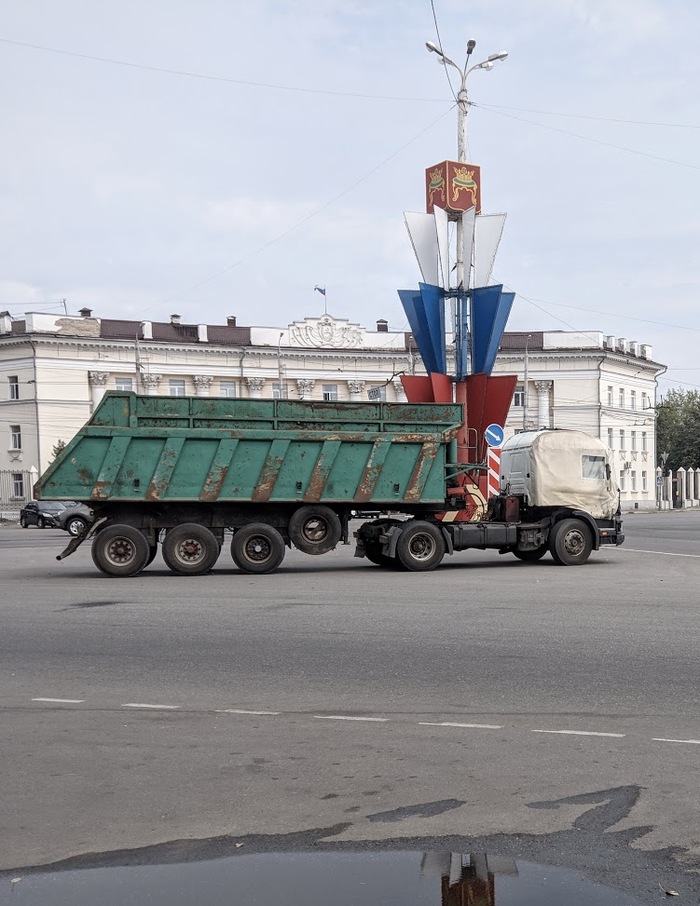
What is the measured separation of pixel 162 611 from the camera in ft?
41.9

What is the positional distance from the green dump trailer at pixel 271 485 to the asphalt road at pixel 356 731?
15.0 feet

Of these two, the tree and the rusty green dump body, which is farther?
the tree

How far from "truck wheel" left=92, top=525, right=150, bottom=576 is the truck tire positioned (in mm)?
428

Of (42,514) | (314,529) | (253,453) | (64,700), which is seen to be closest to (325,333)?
(42,514)

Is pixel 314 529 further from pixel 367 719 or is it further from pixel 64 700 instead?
pixel 367 719

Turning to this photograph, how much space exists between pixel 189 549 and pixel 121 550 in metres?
1.17

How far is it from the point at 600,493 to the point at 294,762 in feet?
52.2

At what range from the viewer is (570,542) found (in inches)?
799

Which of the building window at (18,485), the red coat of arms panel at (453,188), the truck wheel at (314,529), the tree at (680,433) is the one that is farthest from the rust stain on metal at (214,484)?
the tree at (680,433)

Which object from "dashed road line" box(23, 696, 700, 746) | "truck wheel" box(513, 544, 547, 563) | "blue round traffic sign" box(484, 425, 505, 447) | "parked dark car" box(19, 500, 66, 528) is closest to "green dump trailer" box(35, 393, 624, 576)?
"truck wheel" box(513, 544, 547, 563)

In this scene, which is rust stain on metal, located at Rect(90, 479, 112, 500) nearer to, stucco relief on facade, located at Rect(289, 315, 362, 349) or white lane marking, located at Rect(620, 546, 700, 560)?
white lane marking, located at Rect(620, 546, 700, 560)

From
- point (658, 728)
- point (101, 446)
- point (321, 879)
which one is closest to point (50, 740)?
point (321, 879)

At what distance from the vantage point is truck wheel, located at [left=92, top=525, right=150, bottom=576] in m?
17.8

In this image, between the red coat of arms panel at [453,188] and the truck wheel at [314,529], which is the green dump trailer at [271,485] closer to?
the truck wheel at [314,529]
